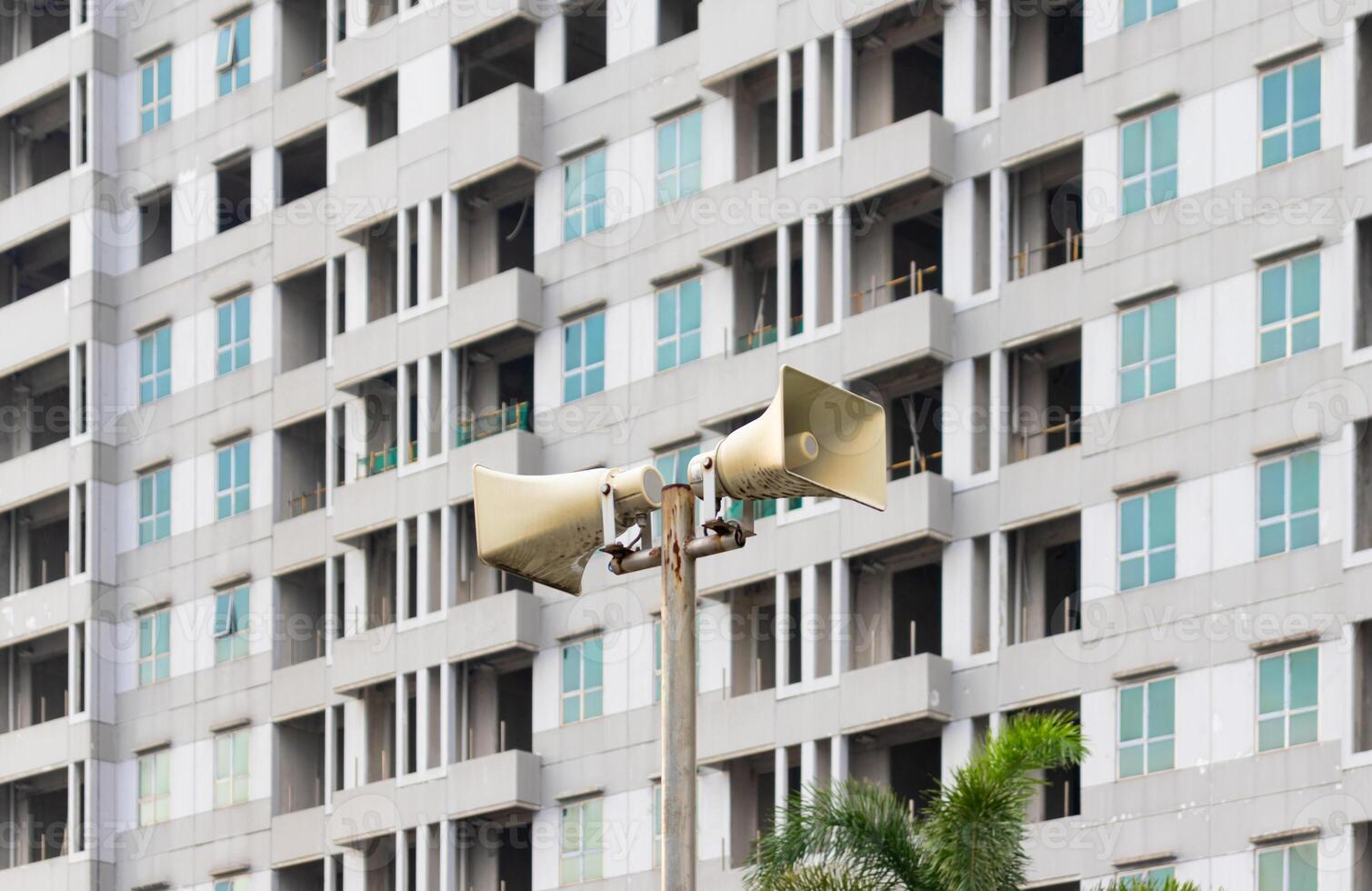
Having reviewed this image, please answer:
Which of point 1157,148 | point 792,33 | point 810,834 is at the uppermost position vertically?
point 792,33

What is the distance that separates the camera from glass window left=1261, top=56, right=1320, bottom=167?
44.3m

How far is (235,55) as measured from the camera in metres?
63.2

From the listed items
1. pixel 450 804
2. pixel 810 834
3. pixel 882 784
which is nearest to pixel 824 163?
pixel 882 784

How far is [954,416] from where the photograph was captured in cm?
4856

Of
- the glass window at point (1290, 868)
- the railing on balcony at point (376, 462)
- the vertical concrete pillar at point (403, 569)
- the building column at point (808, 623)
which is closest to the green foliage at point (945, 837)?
the glass window at point (1290, 868)

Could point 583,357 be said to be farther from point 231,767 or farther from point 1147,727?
point 1147,727

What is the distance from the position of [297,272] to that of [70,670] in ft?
33.7

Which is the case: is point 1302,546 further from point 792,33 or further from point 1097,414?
point 792,33

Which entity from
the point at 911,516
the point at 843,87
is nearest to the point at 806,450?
the point at 911,516

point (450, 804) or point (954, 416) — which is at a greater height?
point (954, 416)

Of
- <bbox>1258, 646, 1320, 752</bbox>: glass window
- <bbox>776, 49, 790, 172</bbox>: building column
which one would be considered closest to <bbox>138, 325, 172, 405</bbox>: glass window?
<bbox>776, 49, 790, 172</bbox>: building column

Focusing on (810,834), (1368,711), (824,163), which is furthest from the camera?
(824,163)

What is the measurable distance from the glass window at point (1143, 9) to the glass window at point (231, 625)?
935 inches

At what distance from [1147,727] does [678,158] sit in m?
15.1
